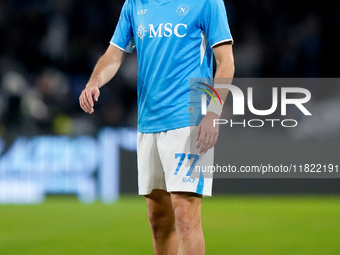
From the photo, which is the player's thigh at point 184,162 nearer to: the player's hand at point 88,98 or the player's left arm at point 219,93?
the player's left arm at point 219,93

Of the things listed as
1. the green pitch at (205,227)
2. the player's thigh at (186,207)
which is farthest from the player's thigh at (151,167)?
the green pitch at (205,227)

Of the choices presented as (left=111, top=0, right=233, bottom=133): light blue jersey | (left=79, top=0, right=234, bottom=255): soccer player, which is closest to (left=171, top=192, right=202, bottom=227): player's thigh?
(left=79, top=0, right=234, bottom=255): soccer player

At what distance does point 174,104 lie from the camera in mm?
4438

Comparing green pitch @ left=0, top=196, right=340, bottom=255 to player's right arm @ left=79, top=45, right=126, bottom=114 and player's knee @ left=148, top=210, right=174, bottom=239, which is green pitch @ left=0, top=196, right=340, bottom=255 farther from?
player's right arm @ left=79, top=45, right=126, bottom=114

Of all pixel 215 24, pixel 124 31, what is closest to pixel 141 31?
pixel 124 31

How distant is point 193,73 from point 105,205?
6.14 metres

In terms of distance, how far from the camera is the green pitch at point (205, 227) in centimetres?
666

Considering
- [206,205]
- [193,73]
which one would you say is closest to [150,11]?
[193,73]

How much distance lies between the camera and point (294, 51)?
13.8 m

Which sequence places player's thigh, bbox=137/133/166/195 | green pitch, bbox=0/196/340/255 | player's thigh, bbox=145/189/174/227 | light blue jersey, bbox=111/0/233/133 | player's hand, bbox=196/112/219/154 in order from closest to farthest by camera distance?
1. player's hand, bbox=196/112/219/154
2. light blue jersey, bbox=111/0/233/133
3. player's thigh, bbox=137/133/166/195
4. player's thigh, bbox=145/189/174/227
5. green pitch, bbox=0/196/340/255

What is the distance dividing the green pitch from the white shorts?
2.06 meters

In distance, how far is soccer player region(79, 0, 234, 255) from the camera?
4.30 metres

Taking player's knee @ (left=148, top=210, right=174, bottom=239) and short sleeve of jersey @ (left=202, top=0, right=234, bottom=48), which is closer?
short sleeve of jersey @ (left=202, top=0, right=234, bottom=48)

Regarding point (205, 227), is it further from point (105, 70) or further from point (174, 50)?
point (174, 50)
